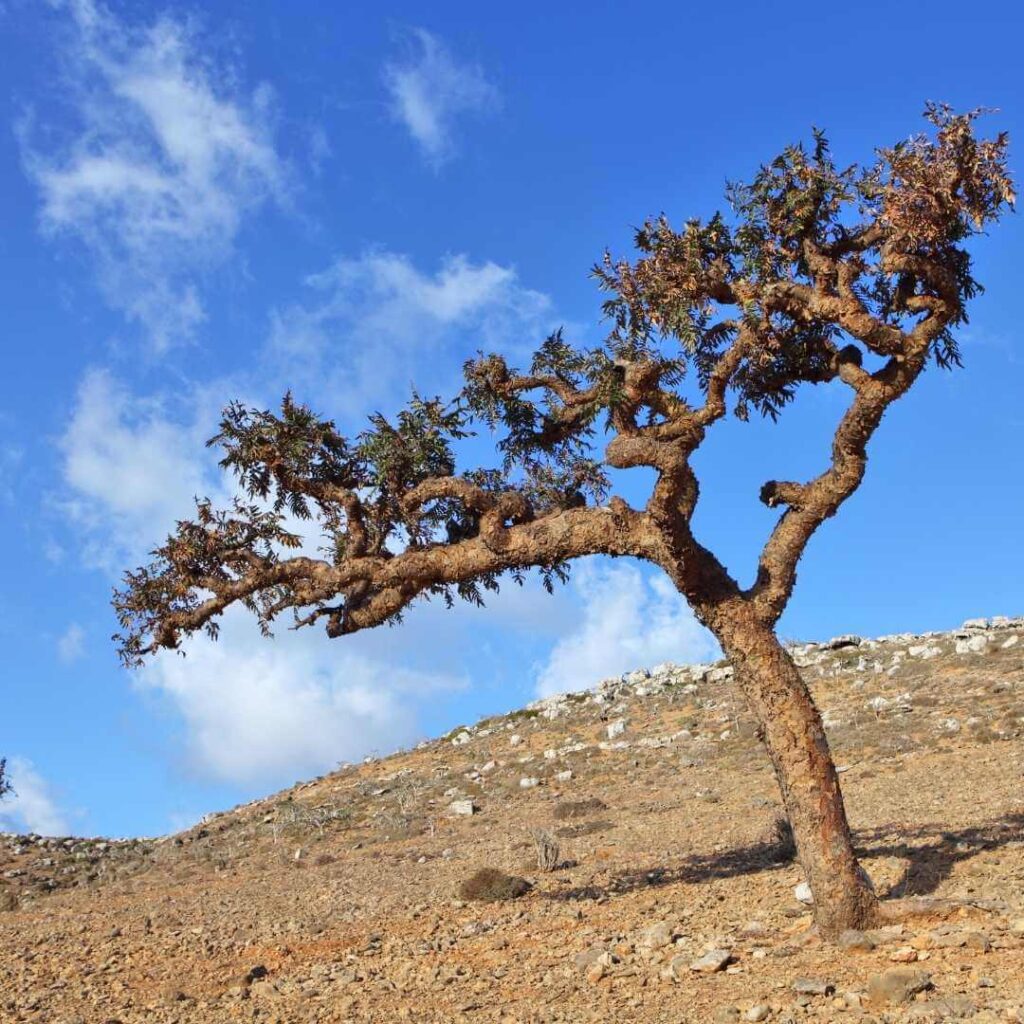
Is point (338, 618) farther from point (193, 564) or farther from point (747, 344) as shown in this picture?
point (747, 344)

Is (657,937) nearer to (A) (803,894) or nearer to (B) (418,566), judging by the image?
(A) (803,894)

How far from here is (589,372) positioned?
1325 cm

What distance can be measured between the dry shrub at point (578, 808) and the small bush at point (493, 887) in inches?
367

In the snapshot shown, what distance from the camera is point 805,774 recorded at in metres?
11.1

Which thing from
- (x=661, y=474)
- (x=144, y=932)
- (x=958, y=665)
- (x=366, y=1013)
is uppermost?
(x=958, y=665)

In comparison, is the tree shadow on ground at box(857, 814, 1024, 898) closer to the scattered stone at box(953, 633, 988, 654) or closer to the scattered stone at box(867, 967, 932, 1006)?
the scattered stone at box(867, 967, 932, 1006)

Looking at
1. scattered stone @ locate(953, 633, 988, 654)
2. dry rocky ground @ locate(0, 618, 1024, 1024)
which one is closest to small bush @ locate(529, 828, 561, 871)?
dry rocky ground @ locate(0, 618, 1024, 1024)

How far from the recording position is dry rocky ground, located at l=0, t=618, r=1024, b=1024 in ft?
30.7

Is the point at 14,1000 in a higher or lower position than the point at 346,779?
lower

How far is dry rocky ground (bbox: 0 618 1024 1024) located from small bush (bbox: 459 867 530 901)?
1.04 ft

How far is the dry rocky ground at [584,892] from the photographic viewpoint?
9.37 metres

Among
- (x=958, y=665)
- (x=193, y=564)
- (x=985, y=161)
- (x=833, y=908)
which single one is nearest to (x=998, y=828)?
(x=833, y=908)

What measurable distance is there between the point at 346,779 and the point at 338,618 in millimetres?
26088

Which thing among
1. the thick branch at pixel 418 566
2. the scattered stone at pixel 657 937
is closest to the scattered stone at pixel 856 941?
the scattered stone at pixel 657 937
